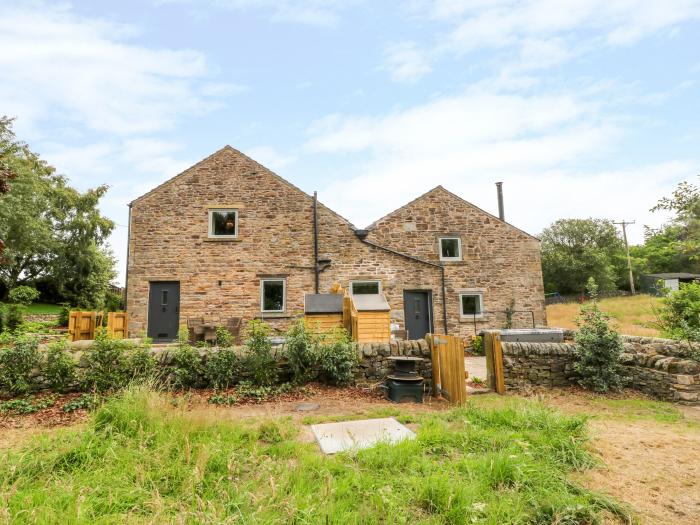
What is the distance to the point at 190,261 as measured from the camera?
1513cm

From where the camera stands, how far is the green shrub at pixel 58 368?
6.54 metres

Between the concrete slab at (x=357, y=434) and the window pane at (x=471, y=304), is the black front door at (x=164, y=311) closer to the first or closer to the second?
the concrete slab at (x=357, y=434)

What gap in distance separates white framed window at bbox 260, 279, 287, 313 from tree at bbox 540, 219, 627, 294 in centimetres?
4458

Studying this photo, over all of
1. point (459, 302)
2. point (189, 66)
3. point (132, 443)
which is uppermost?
point (189, 66)

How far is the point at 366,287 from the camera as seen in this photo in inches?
629

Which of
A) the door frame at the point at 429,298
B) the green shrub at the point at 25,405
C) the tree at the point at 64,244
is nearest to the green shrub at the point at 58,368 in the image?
the green shrub at the point at 25,405

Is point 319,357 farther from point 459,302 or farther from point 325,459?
point 459,302

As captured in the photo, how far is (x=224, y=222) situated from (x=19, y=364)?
9938 millimetres

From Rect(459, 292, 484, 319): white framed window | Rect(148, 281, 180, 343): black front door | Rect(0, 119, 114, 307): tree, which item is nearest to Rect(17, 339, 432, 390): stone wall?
Rect(148, 281, 180, 343): black front door

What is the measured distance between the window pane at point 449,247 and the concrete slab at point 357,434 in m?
12.5

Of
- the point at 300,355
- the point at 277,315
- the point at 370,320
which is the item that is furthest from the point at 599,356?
the point at 277,315

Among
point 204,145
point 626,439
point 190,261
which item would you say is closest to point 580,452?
point 626,439

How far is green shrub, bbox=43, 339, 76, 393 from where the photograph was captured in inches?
257

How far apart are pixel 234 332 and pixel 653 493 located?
12525 millimetres
